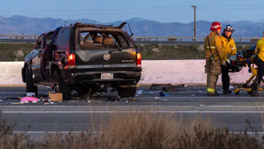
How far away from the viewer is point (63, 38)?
1471 centimetres

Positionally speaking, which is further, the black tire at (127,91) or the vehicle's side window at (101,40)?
the black tire at (127,91)

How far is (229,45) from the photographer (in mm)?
16422

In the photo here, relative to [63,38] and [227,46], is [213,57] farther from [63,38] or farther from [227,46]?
[63,38]

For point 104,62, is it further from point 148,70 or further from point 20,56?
point 20,56

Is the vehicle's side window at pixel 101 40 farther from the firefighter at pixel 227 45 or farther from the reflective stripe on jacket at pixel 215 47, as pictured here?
the firefighter at pixel 227 45

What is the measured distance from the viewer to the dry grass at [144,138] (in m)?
6.94

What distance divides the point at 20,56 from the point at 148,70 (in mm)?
28362

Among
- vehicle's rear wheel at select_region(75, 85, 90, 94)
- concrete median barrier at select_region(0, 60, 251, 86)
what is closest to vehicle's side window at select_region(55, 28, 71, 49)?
vehicle's rear wheel at select_region(75, 85, 90, 94)

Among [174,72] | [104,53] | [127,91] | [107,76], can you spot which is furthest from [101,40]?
[174,72]

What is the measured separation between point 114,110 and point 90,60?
443cm

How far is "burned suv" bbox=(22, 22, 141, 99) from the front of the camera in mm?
14211

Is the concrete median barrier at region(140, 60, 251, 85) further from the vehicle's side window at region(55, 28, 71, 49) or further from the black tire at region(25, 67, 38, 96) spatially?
the vehicle's side window at region(55, 28, 71, 49)

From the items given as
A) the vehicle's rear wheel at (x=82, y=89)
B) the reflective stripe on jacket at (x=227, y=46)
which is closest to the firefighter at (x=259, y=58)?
the reflective stripe on jacket at (x=227, y=46)

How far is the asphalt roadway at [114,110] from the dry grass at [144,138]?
50.4 inches
